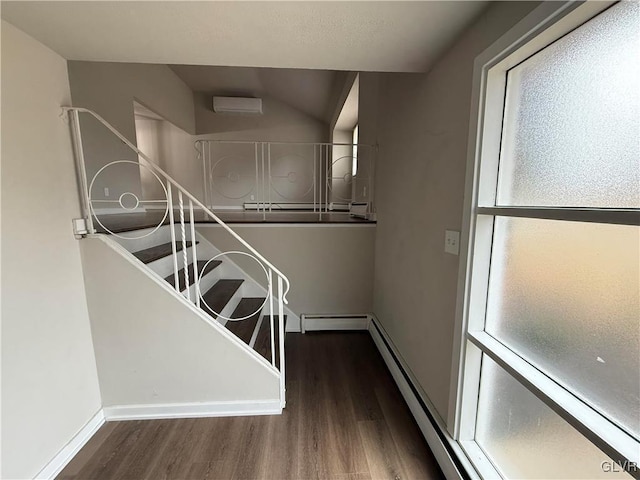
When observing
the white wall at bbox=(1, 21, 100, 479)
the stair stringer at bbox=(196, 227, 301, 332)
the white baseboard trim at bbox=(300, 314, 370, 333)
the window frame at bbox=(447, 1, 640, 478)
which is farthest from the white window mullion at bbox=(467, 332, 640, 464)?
the stair stringer at bbox=(196, 227, 301, 332)

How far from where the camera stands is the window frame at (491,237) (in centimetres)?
73

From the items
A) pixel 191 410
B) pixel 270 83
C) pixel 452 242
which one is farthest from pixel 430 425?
pixel 270 83

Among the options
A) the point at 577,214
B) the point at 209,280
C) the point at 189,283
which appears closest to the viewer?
the point at 577,214

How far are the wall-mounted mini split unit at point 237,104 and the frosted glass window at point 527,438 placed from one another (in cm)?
594

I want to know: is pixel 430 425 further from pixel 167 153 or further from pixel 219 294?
pixel 167 153

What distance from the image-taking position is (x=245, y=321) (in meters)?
2.26

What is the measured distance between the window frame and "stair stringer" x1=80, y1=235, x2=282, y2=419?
1104 millimetres

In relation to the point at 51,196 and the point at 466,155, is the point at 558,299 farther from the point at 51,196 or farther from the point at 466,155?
the point at 51,196

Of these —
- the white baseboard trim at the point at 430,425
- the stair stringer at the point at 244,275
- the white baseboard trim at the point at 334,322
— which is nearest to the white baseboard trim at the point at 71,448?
the stair stringer at the point at 244,275

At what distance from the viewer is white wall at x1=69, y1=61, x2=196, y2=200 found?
306cm

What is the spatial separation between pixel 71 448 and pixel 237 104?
19.0 feet

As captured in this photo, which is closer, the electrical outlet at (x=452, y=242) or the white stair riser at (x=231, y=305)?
the electrical outlet at (x=452, y=242)

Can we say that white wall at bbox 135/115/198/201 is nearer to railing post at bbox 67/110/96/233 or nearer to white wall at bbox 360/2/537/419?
railing post at bbox 67/110/96/233

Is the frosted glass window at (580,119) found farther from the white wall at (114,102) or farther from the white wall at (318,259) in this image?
the white wall at (114,102)
